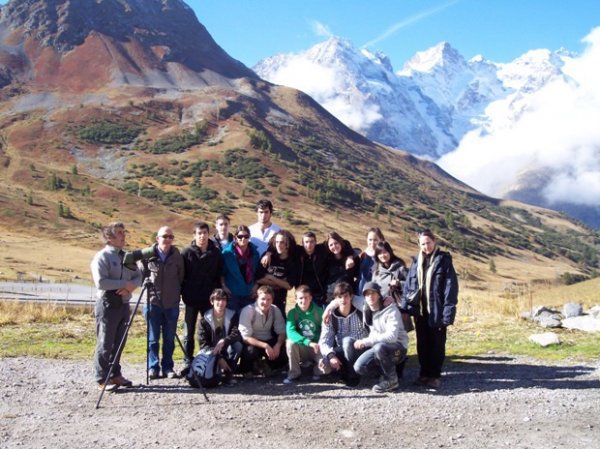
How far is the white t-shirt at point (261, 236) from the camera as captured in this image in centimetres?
831

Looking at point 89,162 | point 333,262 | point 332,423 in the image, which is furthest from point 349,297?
point 89,162

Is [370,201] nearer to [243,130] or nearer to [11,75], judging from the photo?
[243,130]

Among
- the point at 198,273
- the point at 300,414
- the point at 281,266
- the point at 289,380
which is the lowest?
the point at 300,414

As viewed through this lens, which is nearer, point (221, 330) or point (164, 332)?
A: point (221, 330)

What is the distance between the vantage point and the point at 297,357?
750 cm

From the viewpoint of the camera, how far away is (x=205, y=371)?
7039 millimetres

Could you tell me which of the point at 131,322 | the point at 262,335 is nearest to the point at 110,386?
the point at 131,322

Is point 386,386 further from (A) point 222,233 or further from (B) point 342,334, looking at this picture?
(A) point 222,233

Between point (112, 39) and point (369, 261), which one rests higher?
point (112, 39)

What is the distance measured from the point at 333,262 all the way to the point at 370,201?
9721 cm

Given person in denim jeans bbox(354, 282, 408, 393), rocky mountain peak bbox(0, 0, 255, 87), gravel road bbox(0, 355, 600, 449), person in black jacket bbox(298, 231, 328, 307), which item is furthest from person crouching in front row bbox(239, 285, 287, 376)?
rocky mountain peak bbox(0, 0, 255, 87)

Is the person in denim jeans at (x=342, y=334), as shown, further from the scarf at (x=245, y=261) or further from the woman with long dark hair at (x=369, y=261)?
the scarf at (x=245, y=261)

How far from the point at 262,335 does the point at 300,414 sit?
1.70m

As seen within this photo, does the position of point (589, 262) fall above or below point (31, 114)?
below
